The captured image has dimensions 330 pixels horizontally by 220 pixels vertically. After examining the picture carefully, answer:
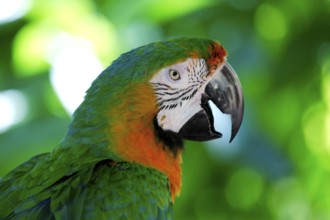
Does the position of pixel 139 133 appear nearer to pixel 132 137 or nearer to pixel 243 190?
pixel 132 137

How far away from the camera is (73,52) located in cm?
241

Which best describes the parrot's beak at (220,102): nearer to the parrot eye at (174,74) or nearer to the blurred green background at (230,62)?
the parrot eye at (174,74)

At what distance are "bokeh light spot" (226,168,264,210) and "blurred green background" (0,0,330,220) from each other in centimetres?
1

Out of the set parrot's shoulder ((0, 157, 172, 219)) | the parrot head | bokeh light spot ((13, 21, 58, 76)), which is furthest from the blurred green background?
parrot's shoulder ((0, 157, 172, 219))

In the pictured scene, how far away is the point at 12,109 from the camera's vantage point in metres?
2.50

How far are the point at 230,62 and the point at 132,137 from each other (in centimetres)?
90

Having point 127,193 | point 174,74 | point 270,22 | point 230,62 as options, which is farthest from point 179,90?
point 270,22

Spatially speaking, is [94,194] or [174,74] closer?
[94,194]

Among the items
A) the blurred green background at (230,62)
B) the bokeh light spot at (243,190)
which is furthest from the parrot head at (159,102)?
the bokeh light spot at (243,190)

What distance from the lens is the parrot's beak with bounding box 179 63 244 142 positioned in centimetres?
177

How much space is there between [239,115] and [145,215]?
15.9 inches

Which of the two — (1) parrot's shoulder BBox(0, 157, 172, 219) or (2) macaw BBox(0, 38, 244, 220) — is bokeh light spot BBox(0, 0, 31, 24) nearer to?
(2) macaw BBox(0, 38, 244, 220)

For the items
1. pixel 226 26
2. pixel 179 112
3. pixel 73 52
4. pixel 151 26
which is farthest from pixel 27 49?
pixel 179 112

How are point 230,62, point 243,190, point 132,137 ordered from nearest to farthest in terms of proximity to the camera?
point 132,137, point 230,62, point 243,190
